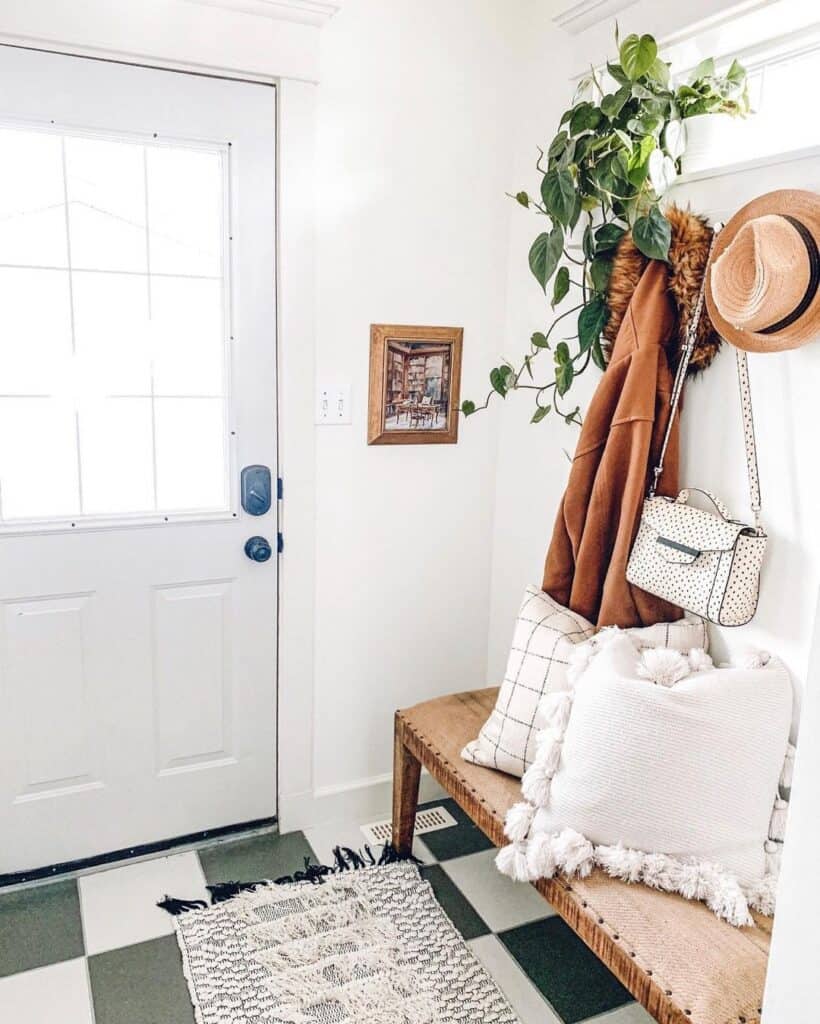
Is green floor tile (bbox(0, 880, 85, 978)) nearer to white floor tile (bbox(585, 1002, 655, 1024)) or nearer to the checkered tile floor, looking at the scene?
the checkered tile floor

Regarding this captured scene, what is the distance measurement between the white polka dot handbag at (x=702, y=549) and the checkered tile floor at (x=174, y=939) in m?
0.86

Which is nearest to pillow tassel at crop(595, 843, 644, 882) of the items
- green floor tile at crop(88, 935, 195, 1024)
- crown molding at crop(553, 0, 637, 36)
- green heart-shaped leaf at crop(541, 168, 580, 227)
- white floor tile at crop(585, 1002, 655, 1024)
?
white floor tile at crop(585, 1002, 655, 1024)

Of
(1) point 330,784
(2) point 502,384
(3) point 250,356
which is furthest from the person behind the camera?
(1) point 330,784

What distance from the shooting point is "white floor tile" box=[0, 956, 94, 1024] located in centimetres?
169

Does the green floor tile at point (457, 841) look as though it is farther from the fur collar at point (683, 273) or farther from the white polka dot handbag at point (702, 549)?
the fur collar at point (683, 273)

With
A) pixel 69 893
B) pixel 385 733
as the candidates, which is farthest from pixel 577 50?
pixel 69 893

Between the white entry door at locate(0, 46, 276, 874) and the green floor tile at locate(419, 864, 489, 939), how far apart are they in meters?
0.61

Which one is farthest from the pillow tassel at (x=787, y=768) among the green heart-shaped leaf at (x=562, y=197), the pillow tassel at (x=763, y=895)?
the green heart-shaped leaf at (x=562, y=197)

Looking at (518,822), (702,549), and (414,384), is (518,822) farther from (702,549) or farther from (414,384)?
(414,384)

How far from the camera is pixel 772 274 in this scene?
1.45 m

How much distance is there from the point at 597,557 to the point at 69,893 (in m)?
1.51

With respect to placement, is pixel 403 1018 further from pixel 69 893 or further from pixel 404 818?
pixel 69 893

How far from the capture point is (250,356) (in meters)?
2.03

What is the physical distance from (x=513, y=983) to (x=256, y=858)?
2.47 feet
